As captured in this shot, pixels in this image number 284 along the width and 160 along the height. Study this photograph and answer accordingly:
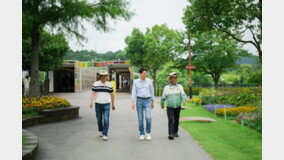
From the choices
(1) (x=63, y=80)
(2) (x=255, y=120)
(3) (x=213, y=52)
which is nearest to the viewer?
(2) (x=255, y=120)

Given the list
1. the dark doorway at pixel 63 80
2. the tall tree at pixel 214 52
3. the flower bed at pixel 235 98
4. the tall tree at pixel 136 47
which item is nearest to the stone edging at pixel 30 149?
the flower bed at pixel 235 98

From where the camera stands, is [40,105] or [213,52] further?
[213,52]

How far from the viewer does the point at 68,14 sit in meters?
7.90

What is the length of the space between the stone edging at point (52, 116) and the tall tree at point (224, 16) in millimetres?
7996

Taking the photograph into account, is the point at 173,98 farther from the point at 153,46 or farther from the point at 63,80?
the point at 63,80

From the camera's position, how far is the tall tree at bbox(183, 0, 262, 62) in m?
10.8

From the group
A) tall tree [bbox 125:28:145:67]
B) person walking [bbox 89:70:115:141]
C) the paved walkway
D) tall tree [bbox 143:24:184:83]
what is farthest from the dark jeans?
tall tree [bbox 125:28:145:67]

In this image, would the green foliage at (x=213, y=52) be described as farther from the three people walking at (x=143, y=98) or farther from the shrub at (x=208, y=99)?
the three people walking at (x=143, y=98)

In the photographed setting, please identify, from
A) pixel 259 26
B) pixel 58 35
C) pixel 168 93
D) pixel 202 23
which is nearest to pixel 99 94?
pixel 168 93

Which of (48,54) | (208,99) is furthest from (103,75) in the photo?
(48,54)

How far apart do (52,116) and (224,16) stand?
9.63 metres

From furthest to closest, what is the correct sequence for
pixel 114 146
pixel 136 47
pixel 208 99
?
pixel 136 47 → pixel 208 99 → pixel 114 146

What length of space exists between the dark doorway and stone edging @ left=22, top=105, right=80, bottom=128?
74.5 feet

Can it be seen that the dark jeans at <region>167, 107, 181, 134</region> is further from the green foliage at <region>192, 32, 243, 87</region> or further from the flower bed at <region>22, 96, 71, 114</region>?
the green foliage at <region>192, 32, 243, 87</region>
